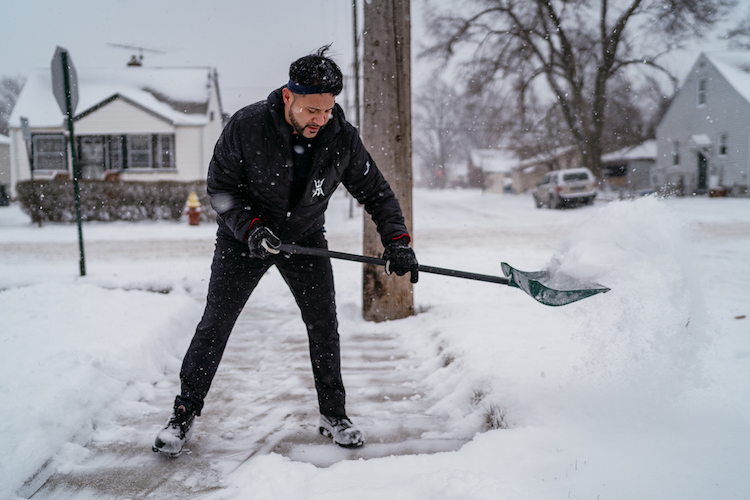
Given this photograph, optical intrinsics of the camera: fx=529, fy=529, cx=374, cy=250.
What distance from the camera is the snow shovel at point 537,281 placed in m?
2.56

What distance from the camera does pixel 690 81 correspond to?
1152 inches

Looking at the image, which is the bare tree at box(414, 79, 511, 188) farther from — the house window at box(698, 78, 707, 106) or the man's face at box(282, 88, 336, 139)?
the man's face at box(282, 88, 336, 139)

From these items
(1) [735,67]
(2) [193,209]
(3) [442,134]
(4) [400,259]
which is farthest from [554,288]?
(3) [442,134]

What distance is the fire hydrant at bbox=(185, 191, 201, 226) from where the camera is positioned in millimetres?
14406

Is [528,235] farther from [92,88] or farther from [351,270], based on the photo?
[92,88]

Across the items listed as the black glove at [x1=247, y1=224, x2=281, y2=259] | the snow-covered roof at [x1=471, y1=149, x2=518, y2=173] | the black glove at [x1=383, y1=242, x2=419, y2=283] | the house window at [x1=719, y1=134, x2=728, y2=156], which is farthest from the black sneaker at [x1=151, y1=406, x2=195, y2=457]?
the snow-covered roof at [x1=471, y1=149, x2=518, y2=173]

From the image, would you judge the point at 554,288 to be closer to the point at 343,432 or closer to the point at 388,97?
the point at 343,432

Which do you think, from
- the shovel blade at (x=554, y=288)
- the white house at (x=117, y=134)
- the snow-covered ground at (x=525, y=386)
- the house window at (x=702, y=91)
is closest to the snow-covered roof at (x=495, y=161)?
the house window at (x=702, y=91)

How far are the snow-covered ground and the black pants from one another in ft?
1.09

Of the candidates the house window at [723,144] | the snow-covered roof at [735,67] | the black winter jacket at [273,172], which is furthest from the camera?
the house window at [723,144]

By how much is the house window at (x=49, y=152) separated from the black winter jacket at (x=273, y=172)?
813 inches

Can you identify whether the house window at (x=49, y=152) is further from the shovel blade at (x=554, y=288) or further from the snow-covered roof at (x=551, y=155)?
the snow-covered roof at (x=551, y=155)

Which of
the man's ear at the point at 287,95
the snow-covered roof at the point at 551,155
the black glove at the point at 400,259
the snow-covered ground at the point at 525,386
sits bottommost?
the snow-covered ground at the point at 525,386

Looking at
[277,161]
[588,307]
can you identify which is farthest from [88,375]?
[588,307]
